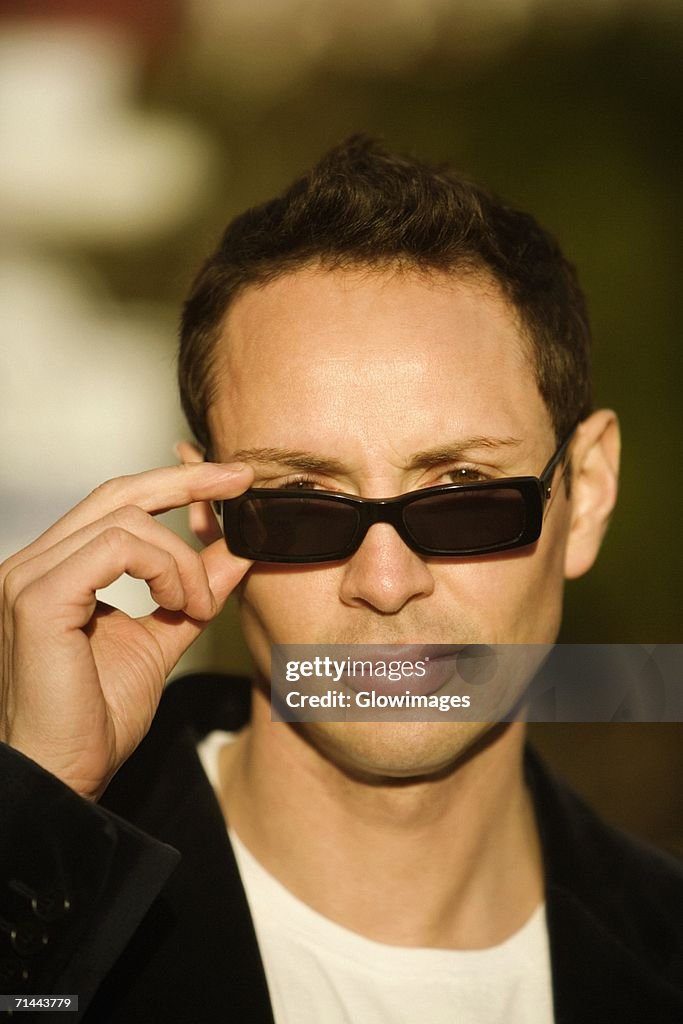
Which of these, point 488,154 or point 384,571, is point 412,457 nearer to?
point 384,571

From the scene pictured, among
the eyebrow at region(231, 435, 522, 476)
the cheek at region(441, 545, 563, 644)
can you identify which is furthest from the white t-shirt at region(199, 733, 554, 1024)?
the eyebrow at region(231, 435, 522, 476)

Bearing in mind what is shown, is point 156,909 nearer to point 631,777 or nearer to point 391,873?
point 391,873

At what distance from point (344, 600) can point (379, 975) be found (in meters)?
0.72

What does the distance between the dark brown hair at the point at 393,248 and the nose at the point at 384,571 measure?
1.68 ft

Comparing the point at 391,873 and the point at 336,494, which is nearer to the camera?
the point at 336,494

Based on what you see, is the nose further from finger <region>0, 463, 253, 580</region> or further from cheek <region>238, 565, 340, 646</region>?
finger <region>0, 463, 253, 580</region>

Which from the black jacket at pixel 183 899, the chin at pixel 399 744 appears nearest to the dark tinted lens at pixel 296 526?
the chin at pixel 399 744

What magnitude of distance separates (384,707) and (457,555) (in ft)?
1.09

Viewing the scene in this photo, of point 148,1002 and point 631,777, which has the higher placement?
point 148,1002

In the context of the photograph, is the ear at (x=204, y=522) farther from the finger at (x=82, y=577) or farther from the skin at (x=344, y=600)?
the finger at (x=82, y=577)

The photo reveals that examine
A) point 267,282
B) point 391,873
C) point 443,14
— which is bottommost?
point 391,873

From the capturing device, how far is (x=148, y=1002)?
1.60 m

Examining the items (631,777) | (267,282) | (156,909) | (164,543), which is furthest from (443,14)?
(156,909)

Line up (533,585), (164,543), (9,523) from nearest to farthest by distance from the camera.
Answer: (164,543), (533,585), (9,523)
